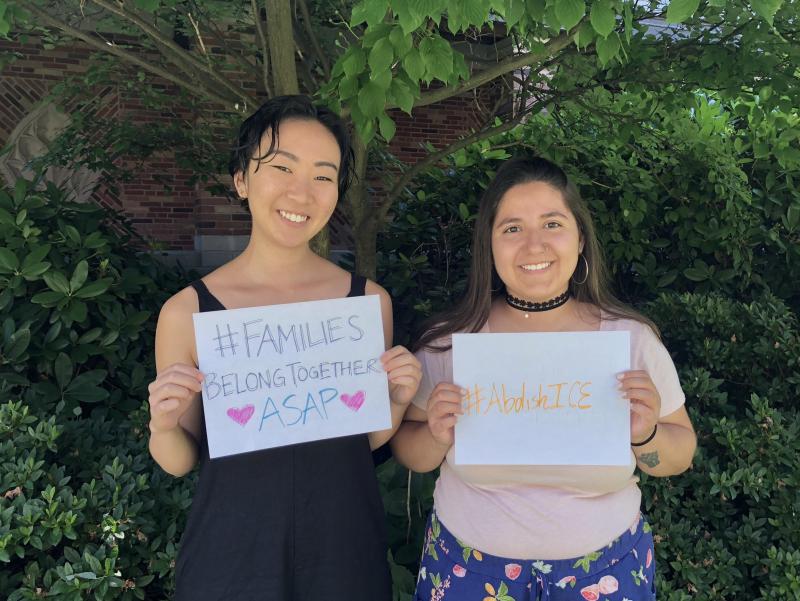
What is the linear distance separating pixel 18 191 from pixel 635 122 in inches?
124

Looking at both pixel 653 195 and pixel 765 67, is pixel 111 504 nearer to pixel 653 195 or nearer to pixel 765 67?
pixel 765 67

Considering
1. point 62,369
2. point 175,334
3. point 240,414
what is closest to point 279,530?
point 240,414

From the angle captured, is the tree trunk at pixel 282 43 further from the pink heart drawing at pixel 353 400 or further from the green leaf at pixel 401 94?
the pink heart drawing at pixel 353 400

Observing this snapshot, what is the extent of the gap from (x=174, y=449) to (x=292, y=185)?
26.4 inches

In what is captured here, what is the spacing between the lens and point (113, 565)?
197cm

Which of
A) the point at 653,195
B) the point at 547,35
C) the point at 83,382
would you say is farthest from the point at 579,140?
the point at 83,382

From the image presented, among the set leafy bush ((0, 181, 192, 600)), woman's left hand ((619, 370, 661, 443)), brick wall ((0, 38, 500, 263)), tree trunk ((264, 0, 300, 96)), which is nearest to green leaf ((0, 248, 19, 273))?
leafy bush ((0, 181, 192, 600))

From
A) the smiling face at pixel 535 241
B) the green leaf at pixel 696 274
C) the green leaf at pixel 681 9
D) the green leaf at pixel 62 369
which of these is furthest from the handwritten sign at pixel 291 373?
the green leaf at pixel 696 274

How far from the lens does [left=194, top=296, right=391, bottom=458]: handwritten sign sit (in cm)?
146

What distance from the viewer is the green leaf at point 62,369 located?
2.81 meters

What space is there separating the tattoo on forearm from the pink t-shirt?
27 millimetres

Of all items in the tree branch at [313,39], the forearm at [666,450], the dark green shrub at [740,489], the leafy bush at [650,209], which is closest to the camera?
the forearm at [666,450]

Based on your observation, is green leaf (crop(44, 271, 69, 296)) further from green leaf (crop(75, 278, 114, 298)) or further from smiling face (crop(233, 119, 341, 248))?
smiling face (crop(233, 119, 341, 248))

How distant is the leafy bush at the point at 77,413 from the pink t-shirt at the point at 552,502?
45.0 inches
